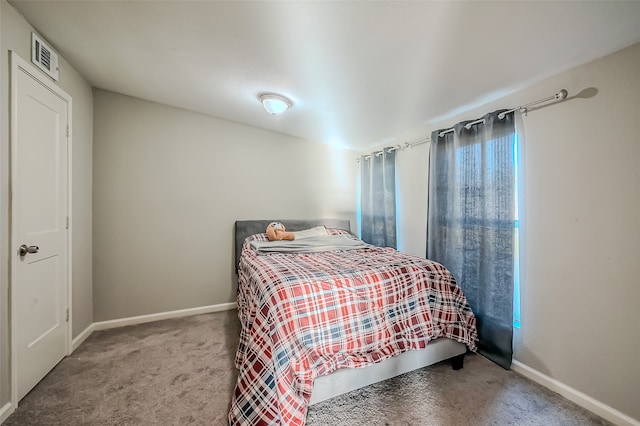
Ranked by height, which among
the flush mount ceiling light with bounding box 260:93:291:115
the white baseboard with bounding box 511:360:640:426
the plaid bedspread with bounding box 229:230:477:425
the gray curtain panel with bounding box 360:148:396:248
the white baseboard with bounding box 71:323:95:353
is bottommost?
the white baseboard with bounding box 511:360:640:426

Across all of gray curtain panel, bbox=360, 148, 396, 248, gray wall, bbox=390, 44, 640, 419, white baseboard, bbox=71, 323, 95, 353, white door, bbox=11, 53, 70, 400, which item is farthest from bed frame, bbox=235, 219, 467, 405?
white baseboard, bbox=71, 323, 95, 353

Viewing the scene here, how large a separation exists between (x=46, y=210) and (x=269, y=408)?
79.3 inches

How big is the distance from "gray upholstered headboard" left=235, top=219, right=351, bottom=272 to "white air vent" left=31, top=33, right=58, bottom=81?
1.93 meters

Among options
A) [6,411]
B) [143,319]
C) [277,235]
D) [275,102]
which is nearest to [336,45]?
[275,102]

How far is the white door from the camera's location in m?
1.47

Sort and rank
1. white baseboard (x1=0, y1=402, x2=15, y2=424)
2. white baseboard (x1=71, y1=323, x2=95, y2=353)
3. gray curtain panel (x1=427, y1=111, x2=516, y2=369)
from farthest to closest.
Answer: white baseboard (x1=71, y1=323, x2=95, y2=353) < gray curtain panel (x1=427, y1=111, x2=516, y2=369) < white baseboard (x1=0, y1=402, x2=15, y2=424)

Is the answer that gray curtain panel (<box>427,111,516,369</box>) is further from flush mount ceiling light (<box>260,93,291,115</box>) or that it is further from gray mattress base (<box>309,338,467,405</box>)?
flush mount ceiling light (<box>260,93,291,115</box>)

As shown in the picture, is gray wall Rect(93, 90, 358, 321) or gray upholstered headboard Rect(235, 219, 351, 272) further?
gray upholstered headboard Rect(235, 219, 351, 272)

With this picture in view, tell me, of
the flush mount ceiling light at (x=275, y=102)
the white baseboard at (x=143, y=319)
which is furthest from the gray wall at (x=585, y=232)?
the white baseboard at (x=143, y=319)

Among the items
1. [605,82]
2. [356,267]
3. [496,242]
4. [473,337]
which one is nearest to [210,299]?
[356,267]

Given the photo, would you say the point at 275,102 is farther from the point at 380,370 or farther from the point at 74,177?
the point at 380,370

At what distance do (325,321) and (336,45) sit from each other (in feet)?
5.47

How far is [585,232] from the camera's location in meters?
1.54

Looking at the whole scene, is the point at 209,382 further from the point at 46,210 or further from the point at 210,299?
the point at 46,210
